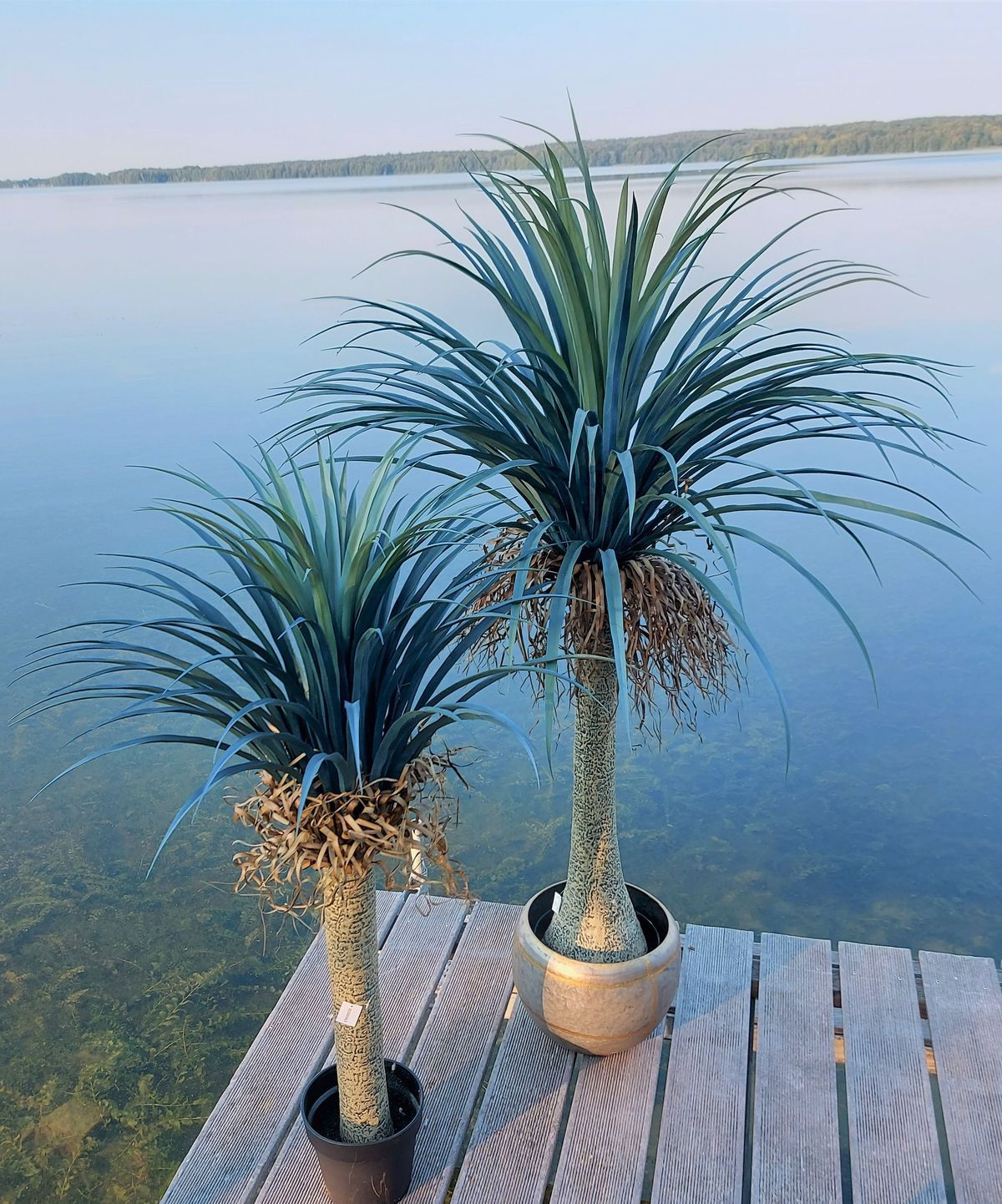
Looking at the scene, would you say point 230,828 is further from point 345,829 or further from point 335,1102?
point 345,829

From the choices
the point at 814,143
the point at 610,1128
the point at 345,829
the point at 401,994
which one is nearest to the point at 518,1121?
the point at 610,1128

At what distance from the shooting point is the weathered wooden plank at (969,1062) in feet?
5.72

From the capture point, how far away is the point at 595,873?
194 centimetres

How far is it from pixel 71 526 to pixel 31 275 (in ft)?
28.3

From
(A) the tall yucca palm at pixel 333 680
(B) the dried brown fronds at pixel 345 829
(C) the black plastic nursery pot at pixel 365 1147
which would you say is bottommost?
(C) the black plastic nursery pot at pixel 365 1147

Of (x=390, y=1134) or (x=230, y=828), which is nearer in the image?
(x=390, y=1134)

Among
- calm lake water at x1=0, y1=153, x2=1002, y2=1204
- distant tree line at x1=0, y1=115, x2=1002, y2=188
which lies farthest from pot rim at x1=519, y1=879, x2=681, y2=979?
distant tree line at x1=0, y1=115, x2=1002, y2=188

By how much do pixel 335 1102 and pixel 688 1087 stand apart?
59cm

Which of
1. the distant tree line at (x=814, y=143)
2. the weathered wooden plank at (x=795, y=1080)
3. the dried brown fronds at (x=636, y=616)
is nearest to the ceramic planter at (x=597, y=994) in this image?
the weathered wooden plank at (x=795, y=1080)

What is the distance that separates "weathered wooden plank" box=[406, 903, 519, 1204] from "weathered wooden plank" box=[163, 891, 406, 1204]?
20 centimetres

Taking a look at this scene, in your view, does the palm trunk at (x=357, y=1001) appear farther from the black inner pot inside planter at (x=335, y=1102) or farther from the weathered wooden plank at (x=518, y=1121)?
the weathered wooden plank at (x=518, y=1121)

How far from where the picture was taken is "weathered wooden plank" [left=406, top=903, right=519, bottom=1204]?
5.89 ft

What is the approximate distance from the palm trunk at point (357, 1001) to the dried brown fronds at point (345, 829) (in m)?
0.05

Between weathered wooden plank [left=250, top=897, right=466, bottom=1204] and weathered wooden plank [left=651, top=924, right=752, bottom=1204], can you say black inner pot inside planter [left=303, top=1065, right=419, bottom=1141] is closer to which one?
weathered wooden plank [left=250, top=897, right=466, bottom=1204]
